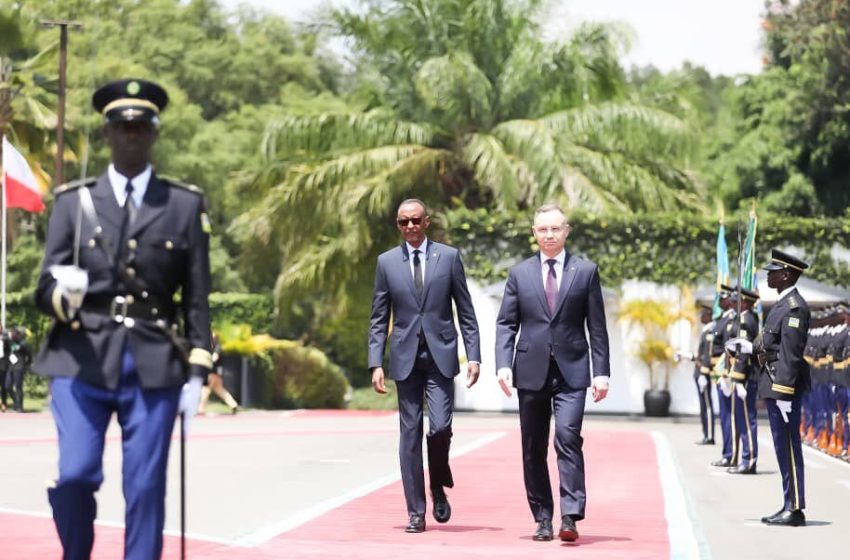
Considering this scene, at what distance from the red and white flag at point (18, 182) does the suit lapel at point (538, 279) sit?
23142mm

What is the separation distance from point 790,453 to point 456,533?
2.58 metres

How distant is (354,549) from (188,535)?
1.23 meters

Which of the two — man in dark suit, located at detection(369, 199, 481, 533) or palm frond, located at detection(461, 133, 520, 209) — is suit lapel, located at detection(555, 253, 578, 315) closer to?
man in dark suit, located at detection(369, 199, 481, 533)

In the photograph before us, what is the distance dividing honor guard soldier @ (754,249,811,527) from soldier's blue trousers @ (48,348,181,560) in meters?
6.40

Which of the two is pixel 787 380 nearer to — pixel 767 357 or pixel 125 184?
pixel 767 357

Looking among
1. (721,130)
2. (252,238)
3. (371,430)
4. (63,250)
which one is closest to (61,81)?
(252,238)

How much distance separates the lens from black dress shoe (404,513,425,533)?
10805mm

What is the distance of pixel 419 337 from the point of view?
35.9ft

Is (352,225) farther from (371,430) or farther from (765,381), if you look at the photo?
(765,381)

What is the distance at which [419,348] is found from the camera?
1093 centimetres

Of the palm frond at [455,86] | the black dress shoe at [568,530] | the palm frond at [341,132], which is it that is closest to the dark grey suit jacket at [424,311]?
the black dress shoe at [568,530]

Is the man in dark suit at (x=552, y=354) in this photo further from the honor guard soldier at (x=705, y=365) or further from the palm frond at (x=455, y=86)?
the palm frond at (x=455, y=86)

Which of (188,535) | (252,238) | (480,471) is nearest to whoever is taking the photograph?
(188,535)

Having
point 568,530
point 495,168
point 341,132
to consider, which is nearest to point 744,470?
point 568,530
